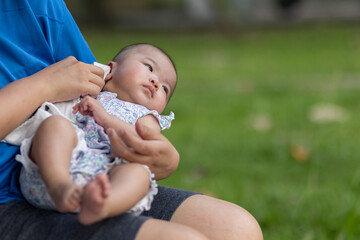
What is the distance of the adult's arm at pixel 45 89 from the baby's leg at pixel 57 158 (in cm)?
11

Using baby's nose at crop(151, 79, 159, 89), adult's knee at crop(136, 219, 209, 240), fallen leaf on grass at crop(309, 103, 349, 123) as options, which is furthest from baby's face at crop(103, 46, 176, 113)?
fallen leaf on grass at crop(309, 103, 349, 123)

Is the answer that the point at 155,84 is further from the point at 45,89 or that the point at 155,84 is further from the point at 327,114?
the point at 327,114

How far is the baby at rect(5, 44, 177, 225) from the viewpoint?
1.33 meters

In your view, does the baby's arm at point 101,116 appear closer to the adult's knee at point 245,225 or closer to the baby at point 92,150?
the baby at point 92,150

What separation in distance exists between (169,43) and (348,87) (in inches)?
213

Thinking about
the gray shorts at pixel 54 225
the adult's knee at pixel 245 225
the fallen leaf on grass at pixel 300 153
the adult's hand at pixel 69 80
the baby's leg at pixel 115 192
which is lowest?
the fallen leaf on grass at pixel 300 153

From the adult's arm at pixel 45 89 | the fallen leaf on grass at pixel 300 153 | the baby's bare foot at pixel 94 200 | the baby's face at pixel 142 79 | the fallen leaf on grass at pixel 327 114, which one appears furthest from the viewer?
the fallen leaf on grass at pixel 327 114

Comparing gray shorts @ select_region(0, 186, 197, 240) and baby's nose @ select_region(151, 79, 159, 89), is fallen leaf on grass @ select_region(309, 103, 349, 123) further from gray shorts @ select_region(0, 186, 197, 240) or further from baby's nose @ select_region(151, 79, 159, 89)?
gray shorts @ select_region(0, 186, 197, 240)

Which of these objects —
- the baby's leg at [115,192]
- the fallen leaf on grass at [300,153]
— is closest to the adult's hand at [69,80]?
the baby's leg at [115,192]

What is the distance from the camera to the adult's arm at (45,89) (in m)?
1.57

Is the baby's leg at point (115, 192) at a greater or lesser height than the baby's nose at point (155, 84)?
greater

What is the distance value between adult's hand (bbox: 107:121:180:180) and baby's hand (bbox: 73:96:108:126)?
66mm

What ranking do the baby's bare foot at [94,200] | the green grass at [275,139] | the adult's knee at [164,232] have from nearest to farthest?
the baby's bare foot at [94,200] < the adult's knee at [164,232] < the green grass at [275,139]

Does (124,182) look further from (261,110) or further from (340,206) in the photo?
(261,110)
